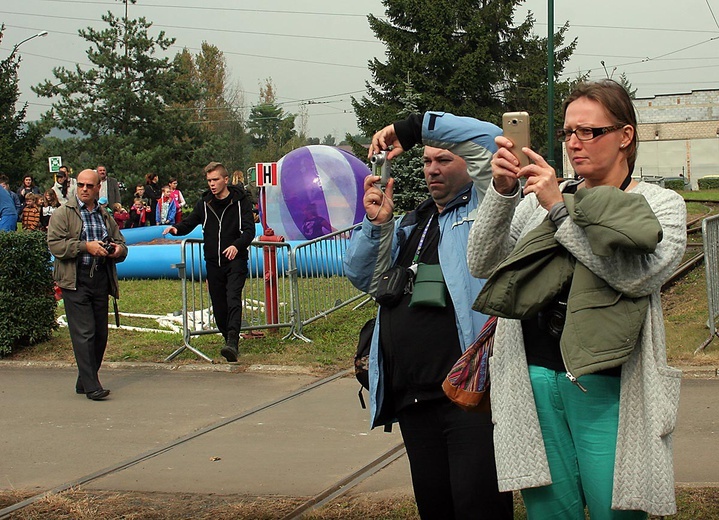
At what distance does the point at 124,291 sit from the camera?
16422mm

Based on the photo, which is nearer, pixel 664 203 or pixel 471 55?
pixel 664 203

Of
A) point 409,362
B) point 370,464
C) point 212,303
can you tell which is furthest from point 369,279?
point 212,303

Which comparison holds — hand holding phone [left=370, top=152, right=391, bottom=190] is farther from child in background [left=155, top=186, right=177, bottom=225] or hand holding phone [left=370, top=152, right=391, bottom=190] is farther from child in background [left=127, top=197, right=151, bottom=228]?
child in background [left=127, top=197, right=151, bottom=228]

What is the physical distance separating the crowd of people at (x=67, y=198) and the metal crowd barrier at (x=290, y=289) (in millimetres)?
3374

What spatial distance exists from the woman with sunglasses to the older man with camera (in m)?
5.98

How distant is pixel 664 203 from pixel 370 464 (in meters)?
3.66

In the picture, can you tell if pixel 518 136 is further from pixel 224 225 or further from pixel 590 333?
pixel 224 225

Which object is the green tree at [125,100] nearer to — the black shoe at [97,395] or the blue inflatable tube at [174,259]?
the blue inflatable tube at [174,259]

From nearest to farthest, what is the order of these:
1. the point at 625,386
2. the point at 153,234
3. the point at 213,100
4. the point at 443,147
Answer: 1. the point at 625,386
2. the point at 443,147
3. the point at 153,234
4. the point at 213,100

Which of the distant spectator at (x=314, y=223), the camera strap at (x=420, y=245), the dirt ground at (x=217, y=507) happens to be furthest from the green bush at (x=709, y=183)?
the camera strap at (x=420, y=245)

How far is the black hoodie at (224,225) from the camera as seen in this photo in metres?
9.68

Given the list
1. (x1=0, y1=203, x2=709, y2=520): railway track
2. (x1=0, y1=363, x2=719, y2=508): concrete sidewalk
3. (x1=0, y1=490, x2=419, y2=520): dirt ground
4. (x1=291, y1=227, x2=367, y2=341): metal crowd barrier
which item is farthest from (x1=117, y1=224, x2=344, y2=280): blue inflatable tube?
(x1=0, y1=490, x2=419, y2=520): dirt ground

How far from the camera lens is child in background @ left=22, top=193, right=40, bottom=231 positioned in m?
21.4

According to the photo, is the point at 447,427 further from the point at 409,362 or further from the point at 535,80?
the point at 535,80
